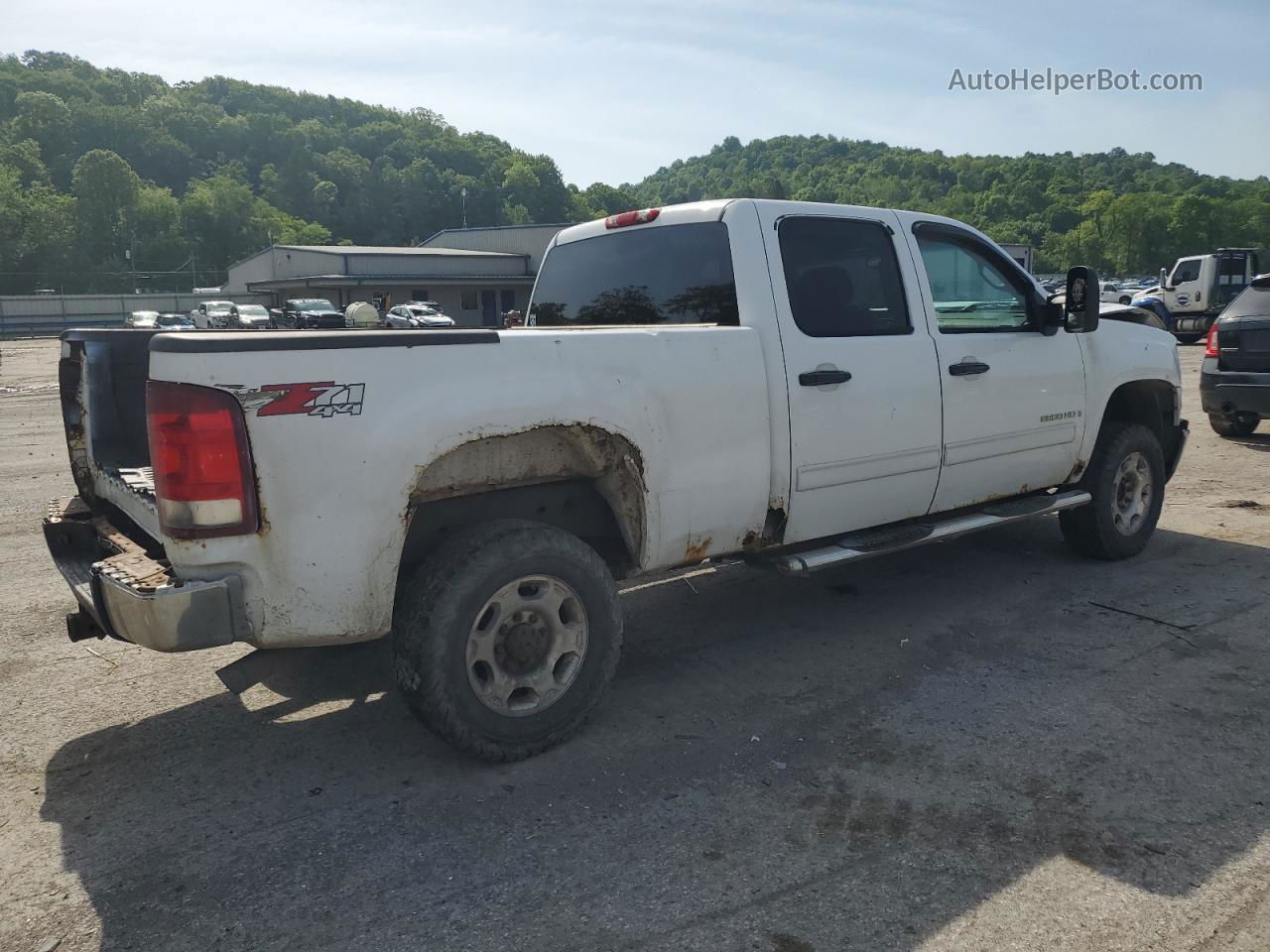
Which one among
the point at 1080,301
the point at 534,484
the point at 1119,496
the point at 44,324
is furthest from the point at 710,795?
the point at 44,324

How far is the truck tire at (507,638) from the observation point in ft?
10.6

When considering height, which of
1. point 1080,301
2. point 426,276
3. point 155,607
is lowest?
point 155,607

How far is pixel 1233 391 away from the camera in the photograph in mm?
9836

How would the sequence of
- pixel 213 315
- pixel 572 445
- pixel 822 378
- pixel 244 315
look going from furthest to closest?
Answer: pixel 213 315, pixel 244 315, pixel 822 378, pixel 572 445

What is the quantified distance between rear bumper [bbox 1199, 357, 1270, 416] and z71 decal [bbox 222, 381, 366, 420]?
972 centimetres

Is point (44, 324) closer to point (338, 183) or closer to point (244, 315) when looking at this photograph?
point (244, 315)

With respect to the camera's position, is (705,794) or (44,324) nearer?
(705,794)

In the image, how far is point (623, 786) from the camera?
10.9 feet

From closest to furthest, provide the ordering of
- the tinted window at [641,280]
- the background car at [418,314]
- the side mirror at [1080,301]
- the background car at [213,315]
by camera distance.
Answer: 1. the tinted window at [641,280]
2. the side mirror at [1080,301]
3. the background car at [418,314]
4. the background car at [213,315]

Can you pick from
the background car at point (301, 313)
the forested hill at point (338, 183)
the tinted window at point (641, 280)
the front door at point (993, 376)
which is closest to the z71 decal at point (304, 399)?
the tinted window at point (641, 280)

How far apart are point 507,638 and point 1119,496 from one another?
4313mm

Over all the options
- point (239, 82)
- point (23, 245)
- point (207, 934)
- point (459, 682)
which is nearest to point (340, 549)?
point (459, 682)

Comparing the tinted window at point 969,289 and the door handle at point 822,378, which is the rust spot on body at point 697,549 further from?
the tinted window at point 969,289

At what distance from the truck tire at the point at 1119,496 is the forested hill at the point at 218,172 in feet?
368
